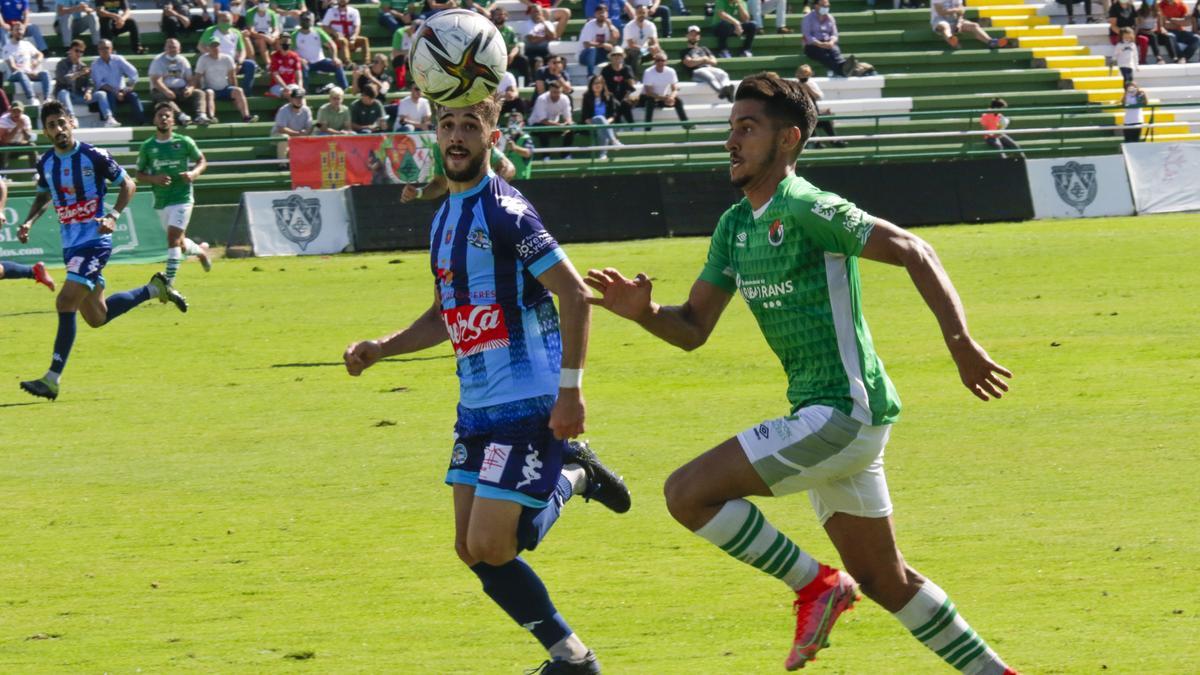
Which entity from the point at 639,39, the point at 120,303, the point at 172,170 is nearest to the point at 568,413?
the point at 120,303

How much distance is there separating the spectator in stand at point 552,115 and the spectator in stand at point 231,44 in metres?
5.29

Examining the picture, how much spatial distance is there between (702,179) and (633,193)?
1173 mm

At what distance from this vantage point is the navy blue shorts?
15078 millimetres

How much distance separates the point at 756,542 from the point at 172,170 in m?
16.9

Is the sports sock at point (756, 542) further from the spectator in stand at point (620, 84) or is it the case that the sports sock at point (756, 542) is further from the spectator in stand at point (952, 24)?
the spectator in stand at point (952, 24)

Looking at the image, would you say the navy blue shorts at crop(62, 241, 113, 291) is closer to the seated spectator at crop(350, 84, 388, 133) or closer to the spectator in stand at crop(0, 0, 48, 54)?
the seated spectator at crop(350, 84, 388, 133)

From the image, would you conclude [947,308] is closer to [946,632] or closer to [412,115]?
[946,632]

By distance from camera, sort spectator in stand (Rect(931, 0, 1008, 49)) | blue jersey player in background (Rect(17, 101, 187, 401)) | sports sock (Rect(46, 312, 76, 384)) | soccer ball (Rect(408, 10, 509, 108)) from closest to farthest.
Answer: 1. soccer ball (Rect(408, 10, 509, 108))
2. sports sock (Rect(46, 312, 76, 384))
3. blue jersey player in background (Rect(17, 101, 187, 401))
4. spectator in stand (Rect(931, 0, 1008, 49))

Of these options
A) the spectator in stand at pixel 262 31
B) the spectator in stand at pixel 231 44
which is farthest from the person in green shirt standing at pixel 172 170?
the spectator in stand at pixel 262 31

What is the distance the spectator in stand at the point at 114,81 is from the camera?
29.6 m

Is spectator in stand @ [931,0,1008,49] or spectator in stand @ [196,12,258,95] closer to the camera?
spectator in stand @ [196,12,258,95]

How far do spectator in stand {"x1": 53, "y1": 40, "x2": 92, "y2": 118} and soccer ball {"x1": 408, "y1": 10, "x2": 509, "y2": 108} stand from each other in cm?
2438

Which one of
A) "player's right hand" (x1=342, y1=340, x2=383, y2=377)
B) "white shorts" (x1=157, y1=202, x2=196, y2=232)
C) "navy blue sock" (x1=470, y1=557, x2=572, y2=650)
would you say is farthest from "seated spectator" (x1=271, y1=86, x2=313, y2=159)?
"navy blue sock" (x1=470, y1=557, x2=572, y2=650)

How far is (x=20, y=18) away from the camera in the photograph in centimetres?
3047
